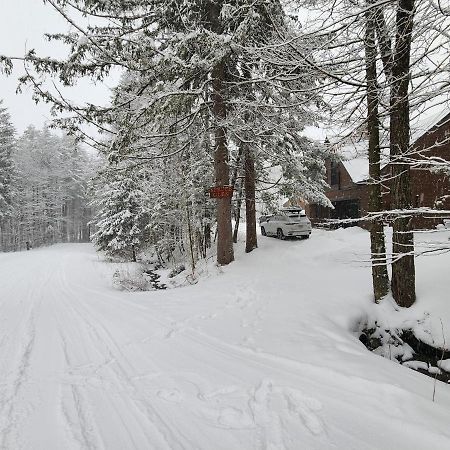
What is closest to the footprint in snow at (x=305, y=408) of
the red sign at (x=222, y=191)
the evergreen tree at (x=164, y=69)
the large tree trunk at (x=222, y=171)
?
the evergreen tree at (x=164, y=69)

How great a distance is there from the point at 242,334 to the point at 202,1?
9.77m

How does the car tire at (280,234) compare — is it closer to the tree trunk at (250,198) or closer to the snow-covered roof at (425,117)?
the tree trunk at (250,198)

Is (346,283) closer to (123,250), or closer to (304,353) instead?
(304,353)

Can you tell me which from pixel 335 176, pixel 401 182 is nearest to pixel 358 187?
pixel 335 176

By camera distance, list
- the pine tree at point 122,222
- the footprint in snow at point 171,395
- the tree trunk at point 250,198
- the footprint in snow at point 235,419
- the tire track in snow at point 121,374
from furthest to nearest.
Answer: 1. the pine tree at point 122,222
2. the tree trunk at point 250,198
3. the footprint in snow at point 171,395
4. the footprint in snow at point 235,419
5. the tire track in snow at point 121,374

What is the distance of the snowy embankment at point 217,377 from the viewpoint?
2771mm

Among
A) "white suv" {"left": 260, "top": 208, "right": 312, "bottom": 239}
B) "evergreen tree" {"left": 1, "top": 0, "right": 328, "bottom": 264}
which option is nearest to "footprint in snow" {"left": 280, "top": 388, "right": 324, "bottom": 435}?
"evergreen tree" {"left": 1, "top": 0, "right": 328, "bottom": 264}

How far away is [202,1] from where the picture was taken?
9.77 m

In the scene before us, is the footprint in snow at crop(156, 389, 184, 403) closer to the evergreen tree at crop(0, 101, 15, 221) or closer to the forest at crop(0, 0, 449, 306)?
the forest at crop(0, 0, 449, 306)

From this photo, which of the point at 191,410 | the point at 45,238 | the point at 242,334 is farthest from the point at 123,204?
the point at 45,238

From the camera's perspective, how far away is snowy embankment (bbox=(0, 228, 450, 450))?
2.77 metres

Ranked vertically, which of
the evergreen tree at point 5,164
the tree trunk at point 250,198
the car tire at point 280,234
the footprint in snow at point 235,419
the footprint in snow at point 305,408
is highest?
the evergreen tree at point 5,164

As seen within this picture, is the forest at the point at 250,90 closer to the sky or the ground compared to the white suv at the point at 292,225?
closer to the sky

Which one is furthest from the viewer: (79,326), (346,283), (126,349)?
(346,283)
